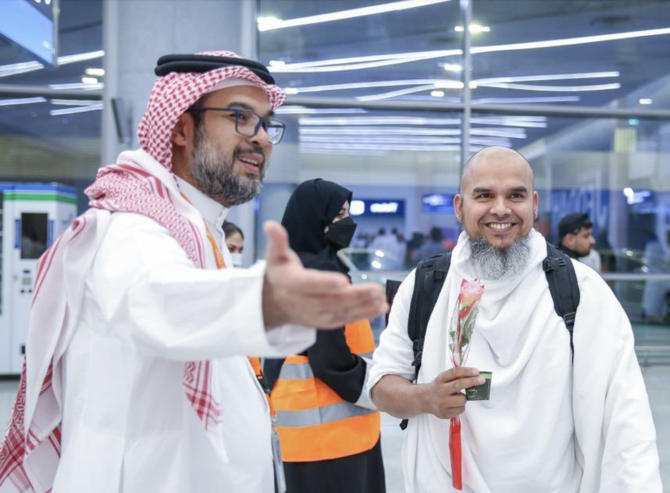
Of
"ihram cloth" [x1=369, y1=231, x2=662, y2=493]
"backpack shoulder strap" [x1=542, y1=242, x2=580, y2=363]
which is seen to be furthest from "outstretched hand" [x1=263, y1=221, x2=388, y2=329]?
"backpack shoulder strap" [x1=542, y1=242, x2=580, y2=363]

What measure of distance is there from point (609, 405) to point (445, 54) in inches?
246

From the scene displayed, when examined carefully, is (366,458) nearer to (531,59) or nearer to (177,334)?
(177,334)

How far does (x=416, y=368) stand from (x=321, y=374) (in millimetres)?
791

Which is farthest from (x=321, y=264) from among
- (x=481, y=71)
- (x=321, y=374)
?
(x=481, y=71)

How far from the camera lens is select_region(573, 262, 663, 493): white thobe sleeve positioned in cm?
203

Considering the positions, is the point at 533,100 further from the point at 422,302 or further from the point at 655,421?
the point at 422,302

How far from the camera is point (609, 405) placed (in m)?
2.14

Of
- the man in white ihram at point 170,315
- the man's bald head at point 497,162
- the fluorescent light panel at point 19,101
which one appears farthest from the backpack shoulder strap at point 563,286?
the fluorescent light panel at point 19,101

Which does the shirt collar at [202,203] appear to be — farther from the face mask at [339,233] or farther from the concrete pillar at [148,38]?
the concrete pillar at [148,38]

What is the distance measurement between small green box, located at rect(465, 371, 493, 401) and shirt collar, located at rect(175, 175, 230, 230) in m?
0.90

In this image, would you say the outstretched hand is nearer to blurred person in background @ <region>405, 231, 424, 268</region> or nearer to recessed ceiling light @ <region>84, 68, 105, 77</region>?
blurred person in background @ <region>405, 231, 424, 268</region>

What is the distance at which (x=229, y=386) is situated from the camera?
168 cm

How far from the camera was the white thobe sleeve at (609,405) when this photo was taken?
2033 millimetres

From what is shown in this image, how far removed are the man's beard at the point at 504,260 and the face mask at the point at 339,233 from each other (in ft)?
3.93
